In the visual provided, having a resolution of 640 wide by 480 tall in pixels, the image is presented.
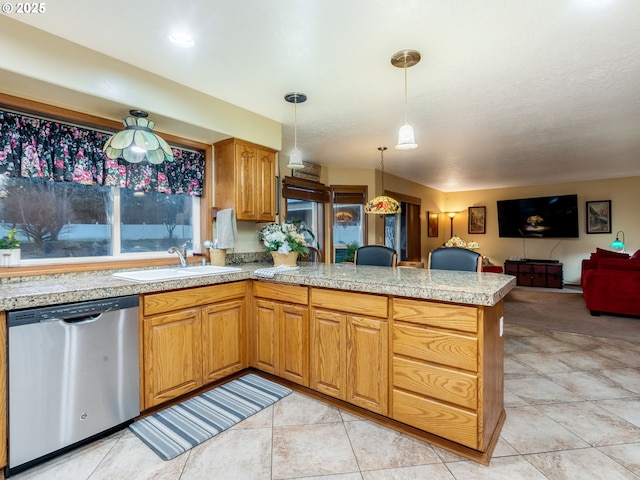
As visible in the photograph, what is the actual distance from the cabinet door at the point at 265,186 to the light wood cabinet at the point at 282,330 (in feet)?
3.10

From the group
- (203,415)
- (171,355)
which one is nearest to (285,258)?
(171,355)

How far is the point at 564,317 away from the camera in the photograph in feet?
15.3

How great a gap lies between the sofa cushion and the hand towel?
511cm

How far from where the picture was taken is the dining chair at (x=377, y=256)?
122 inches

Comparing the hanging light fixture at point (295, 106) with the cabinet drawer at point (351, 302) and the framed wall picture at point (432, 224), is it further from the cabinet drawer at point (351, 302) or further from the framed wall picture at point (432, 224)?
the framed wall picture at point (432, 224)

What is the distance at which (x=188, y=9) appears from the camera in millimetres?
1757

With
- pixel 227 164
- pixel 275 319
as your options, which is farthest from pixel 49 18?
pixel 275 319

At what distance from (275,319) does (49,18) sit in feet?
7.72

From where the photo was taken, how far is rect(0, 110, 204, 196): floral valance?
2.12 metres

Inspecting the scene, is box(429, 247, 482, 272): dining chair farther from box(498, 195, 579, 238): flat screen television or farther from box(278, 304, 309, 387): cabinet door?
box(498, 195, 579, 238): flat screen television

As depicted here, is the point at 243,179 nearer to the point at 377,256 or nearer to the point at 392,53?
the point at 377,256

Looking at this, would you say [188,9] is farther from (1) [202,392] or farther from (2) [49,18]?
(1) [202,392]

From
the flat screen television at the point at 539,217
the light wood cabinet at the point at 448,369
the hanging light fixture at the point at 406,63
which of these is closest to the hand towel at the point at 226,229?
the hanging light fixture at the point at 406,63

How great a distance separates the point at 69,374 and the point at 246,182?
204 cm
